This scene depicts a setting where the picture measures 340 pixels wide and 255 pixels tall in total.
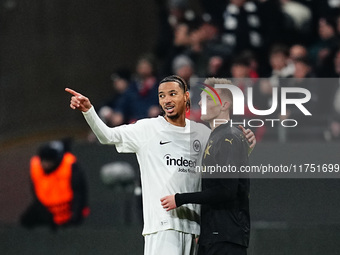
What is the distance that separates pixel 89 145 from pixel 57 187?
59 centimetres

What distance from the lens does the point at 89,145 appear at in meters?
9.80

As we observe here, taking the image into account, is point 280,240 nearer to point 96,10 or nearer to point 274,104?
point 274,104

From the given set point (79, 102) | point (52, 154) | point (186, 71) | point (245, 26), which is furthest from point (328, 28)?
point (79, 102)

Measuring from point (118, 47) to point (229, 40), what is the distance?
2640mm

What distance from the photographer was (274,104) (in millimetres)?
9266

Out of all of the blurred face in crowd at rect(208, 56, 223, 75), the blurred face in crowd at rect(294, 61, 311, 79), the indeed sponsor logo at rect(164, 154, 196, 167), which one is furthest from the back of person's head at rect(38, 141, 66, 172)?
the indeed sponsor logo at rect(164, 154, 196, 167)

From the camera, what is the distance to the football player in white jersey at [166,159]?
6551 millimetres

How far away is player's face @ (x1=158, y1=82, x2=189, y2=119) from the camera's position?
21.7 feet

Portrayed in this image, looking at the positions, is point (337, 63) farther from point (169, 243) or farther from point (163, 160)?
point (169, 243)

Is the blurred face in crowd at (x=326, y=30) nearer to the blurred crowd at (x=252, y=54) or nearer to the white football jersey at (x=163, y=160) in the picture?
the blurred crowd at (x=252, y=54)

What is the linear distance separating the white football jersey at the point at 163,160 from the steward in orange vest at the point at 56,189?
2.96 metres

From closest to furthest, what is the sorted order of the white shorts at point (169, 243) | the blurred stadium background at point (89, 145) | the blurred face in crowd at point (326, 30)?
the white shorts at point (169, 243)
the blurred stadium background at point (89, 145)
the blurred face in crowd at point (326, 30)

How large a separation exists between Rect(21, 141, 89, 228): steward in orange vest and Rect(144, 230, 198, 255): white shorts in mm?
3013

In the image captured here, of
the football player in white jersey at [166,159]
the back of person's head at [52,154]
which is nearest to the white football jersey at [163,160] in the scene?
the football player in white jersey at [166,159]
